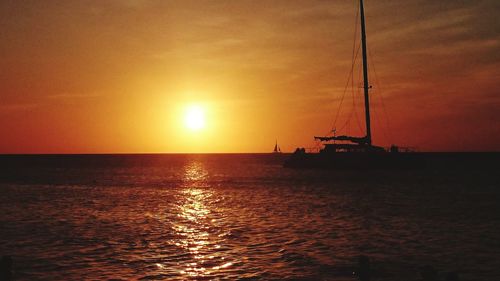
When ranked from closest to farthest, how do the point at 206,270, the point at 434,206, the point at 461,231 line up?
the point at 206,270 < the point at 461,231 < the point at 434,206

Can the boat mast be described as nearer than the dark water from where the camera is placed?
No

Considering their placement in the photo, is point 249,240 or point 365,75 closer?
point 249,240

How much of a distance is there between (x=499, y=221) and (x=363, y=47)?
5646cm

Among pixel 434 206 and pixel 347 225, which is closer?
pixel 347 225

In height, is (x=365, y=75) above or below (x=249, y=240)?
above

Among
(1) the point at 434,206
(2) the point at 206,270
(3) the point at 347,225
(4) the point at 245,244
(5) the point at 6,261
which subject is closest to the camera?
(5) the point at 6,261

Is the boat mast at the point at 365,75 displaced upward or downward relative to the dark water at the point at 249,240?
upward

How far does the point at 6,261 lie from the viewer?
44.5 ft

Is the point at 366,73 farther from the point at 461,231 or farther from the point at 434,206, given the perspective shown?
the point at 461,231

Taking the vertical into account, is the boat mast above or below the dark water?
above

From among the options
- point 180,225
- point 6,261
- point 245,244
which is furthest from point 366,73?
point 6,261

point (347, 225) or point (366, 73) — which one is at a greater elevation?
point (366, 73)

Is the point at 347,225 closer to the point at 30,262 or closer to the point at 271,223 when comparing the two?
the point at 271,223

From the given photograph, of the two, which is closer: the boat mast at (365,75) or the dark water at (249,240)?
the dark water at (249,240)
